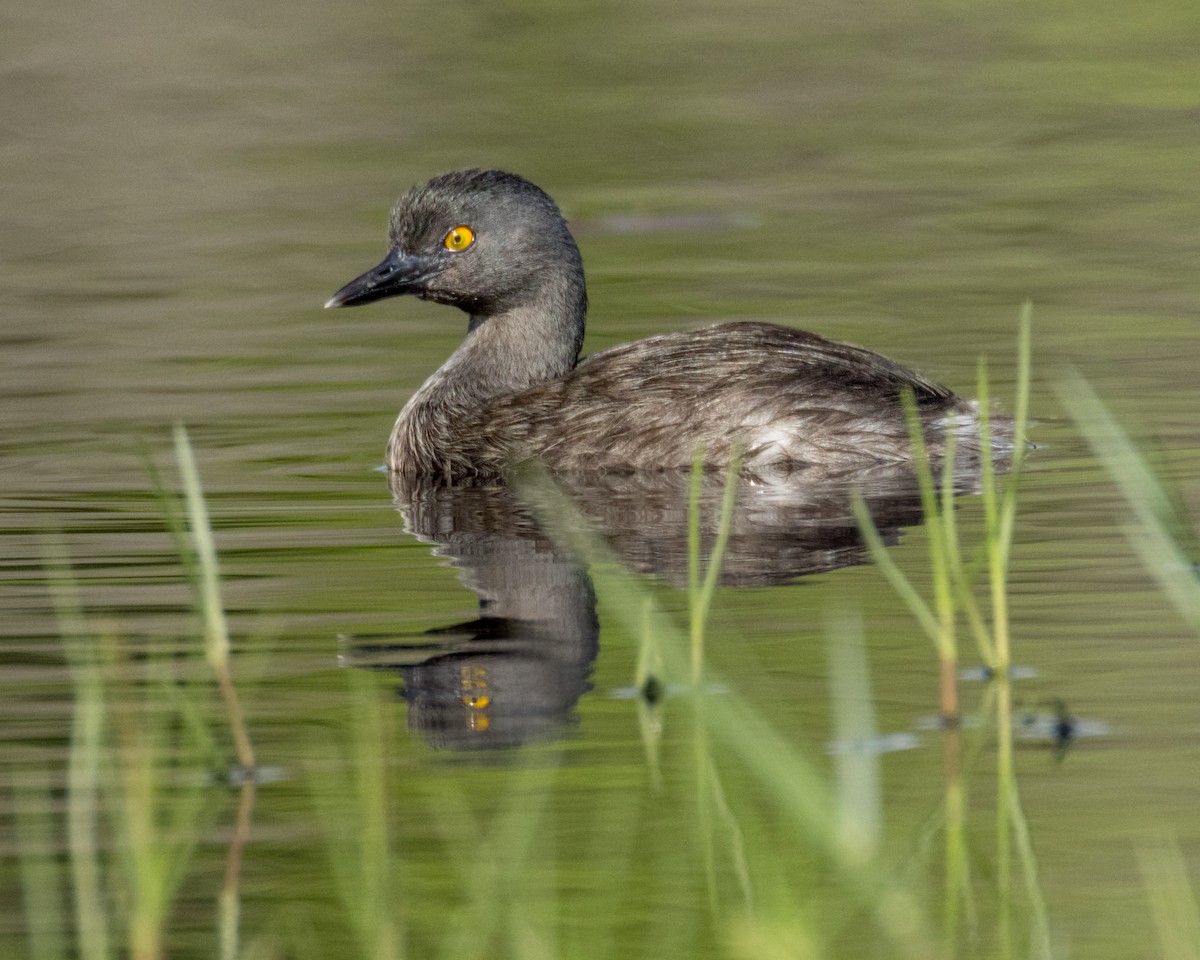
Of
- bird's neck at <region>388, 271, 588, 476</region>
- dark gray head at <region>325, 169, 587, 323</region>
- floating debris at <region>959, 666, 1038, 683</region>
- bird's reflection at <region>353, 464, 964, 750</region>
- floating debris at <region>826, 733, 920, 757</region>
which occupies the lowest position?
bird's reflection at <region>353, 464, 964, 750</region>

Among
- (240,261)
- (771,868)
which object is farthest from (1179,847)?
(240,261)

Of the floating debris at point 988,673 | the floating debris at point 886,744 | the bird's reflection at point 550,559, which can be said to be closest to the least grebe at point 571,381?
the bird's reflection at point 550,559

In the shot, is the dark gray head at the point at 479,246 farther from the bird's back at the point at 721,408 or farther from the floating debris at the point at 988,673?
the floating debris at the point at 988,673

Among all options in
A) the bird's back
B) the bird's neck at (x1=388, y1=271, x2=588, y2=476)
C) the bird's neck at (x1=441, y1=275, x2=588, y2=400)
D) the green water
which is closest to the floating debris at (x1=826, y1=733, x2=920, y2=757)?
the green water

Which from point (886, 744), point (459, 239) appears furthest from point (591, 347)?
point (886, 744)

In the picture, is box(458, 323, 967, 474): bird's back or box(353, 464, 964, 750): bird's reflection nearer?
box(353, 464, 964, 750): bird's reflection

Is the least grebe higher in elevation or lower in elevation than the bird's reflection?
higher

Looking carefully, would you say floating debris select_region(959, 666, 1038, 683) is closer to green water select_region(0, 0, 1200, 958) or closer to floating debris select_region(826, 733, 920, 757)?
green water select_region(0, 0, 1200, 958)

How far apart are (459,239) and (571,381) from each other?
0.96 meters

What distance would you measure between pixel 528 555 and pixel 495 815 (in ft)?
8.81

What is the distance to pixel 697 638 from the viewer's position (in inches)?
187

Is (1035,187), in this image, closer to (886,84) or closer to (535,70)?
(886,84)

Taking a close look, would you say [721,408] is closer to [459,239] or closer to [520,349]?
[520,349]

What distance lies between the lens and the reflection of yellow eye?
30.7ft
